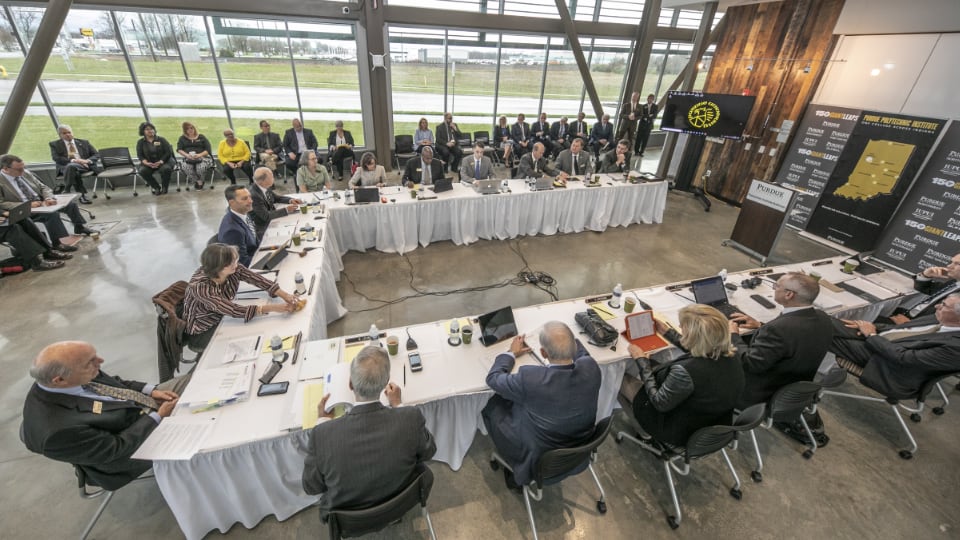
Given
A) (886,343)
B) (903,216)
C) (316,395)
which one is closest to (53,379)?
(316,395)

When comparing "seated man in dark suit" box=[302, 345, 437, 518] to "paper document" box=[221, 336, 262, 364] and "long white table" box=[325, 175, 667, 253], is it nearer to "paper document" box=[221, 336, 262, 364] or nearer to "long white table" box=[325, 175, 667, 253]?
"paper document" box=[221, 336, 262, 364]

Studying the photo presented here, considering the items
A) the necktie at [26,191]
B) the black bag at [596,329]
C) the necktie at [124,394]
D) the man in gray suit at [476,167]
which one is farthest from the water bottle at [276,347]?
the necktie at [26,191]

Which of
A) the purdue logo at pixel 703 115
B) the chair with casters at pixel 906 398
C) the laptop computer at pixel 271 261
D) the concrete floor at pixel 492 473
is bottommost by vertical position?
the concrete floor at pixel 492 473

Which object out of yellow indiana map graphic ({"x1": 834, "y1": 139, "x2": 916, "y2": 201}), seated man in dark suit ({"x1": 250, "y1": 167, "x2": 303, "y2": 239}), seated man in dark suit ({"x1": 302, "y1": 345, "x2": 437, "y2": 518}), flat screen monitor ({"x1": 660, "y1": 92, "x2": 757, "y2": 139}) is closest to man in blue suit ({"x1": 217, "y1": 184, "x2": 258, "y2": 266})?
seated man in dark suit ({"x1": 250, "y1": 167, "x2": 303, "y2": 239})

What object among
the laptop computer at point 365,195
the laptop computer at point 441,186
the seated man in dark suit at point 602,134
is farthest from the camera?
the seated man in dark suit at point 602,134

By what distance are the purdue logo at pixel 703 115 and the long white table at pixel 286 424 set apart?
18.8 feet

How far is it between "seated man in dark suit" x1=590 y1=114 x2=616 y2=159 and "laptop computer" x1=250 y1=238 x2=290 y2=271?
8.57 metres

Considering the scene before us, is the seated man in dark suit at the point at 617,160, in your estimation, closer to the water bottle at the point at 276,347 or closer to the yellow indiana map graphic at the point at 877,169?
the yellow indiana map graphic at the point at 877,169

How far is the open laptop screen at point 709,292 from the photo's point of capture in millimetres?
3371

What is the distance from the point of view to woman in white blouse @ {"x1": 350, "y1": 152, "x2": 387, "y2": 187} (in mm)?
5883

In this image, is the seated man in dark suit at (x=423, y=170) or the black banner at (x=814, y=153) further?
the seated man in dark suit at (x=423, y=170)

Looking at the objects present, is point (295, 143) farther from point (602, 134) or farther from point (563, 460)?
point (563, 460)

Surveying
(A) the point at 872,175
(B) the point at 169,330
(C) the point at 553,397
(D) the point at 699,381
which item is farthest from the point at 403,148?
(A) the point at 872,175

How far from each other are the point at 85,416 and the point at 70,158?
763cm
